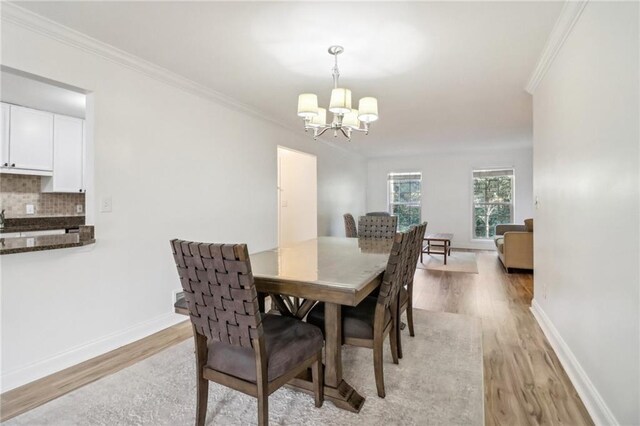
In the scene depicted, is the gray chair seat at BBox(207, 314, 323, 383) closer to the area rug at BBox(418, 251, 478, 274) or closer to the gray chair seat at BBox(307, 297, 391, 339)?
the gray chair seat at BBox(307, 297, 391, 339)

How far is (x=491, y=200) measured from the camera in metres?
7.40

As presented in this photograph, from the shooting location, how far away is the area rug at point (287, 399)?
1.61 m

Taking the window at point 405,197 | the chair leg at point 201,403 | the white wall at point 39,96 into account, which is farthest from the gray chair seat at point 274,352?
the window at point 405,197

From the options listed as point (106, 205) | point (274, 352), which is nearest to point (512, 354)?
point (274, 352)

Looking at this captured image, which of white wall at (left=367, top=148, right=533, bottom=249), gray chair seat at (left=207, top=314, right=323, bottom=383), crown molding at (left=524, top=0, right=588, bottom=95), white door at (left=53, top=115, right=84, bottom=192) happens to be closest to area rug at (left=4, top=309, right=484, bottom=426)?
gray chair seat at (left=207, top=314, right=323, bottom=383)

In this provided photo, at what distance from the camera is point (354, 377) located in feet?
6.51

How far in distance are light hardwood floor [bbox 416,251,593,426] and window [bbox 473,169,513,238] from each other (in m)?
3.18

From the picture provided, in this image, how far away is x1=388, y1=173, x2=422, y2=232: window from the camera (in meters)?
8.07

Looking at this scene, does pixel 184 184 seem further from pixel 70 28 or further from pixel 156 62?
pixel 70 28

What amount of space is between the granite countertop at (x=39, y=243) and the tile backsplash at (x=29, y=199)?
2.28 metres

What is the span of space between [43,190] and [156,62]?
271cm

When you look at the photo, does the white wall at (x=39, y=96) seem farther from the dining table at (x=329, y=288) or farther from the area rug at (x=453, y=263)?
the area rug at (x=453, y=263)

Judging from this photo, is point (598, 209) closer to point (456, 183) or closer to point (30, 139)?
point (30, 139)

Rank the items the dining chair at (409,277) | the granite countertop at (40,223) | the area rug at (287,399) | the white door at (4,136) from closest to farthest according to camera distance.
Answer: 1. the area rug at (287,399)
2. the dining chair at (409,277)
3. the white door at (4,136)
4. the granite countertop at (40,223)
